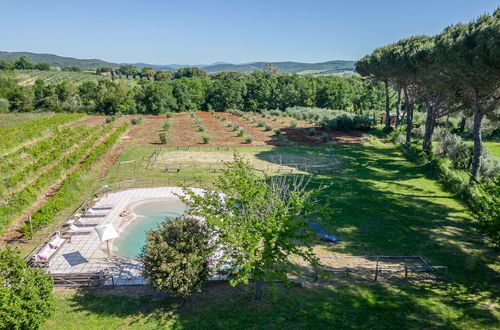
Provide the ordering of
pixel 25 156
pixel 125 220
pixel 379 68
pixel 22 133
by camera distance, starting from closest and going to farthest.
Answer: pixel 125 220 < pixel 25 156 < pixel 22 133 < pixel 379 68

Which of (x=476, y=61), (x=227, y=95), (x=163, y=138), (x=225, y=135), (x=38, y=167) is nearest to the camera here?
(x=476, y=61)

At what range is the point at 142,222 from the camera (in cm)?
1805

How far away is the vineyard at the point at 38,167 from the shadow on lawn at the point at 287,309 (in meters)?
7.85

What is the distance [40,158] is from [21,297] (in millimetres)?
22011

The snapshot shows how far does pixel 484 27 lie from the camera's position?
61.2ft

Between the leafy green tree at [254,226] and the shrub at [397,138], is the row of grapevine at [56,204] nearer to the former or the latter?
the leafy green tree at [254,226]

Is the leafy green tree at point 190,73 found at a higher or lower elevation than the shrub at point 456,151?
higher

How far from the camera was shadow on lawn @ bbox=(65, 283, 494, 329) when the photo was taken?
9.90 metres

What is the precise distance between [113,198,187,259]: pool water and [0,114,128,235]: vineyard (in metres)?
3.92

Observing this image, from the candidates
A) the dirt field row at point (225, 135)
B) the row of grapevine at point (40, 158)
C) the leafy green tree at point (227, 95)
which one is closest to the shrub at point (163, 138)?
the dirt field row at point (225, 135)

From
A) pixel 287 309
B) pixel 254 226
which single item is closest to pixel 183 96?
pixel 254 226

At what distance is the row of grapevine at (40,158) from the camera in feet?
Result: 67.9

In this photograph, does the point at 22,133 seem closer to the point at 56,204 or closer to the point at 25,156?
the point at 25,156

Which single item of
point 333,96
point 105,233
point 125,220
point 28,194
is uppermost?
point 333,96
